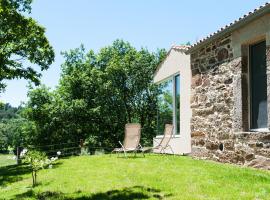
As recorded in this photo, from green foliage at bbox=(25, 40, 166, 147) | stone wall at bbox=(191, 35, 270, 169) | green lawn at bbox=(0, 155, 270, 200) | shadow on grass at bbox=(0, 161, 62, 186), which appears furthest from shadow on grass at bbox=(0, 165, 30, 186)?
green foliage at bbox=(25, 40, 166, 147)

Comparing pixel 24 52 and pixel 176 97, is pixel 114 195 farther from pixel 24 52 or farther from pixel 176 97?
pixel 24 52

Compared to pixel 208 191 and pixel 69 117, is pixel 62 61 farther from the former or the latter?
pixel 208 191

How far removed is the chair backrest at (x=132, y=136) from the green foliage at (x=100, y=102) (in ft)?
47.5

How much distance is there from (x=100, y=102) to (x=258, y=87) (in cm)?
2039

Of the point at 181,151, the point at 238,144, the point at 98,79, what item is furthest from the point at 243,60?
the point at 98,79

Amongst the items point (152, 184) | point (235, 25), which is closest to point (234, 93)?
point (235, 25)

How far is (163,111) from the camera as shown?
16.7m

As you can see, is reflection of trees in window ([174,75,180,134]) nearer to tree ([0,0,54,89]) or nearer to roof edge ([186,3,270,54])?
roof edge ([186,3,270,54])

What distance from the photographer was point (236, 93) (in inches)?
375

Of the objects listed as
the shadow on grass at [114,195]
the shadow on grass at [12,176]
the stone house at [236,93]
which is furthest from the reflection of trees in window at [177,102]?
the shadow on grass at [114,195]

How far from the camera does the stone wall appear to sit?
8992 mm

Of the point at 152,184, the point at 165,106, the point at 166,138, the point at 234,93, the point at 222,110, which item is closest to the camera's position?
the point at 152,184

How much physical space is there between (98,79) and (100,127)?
12.5ft

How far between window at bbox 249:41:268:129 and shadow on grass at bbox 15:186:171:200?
354cm
